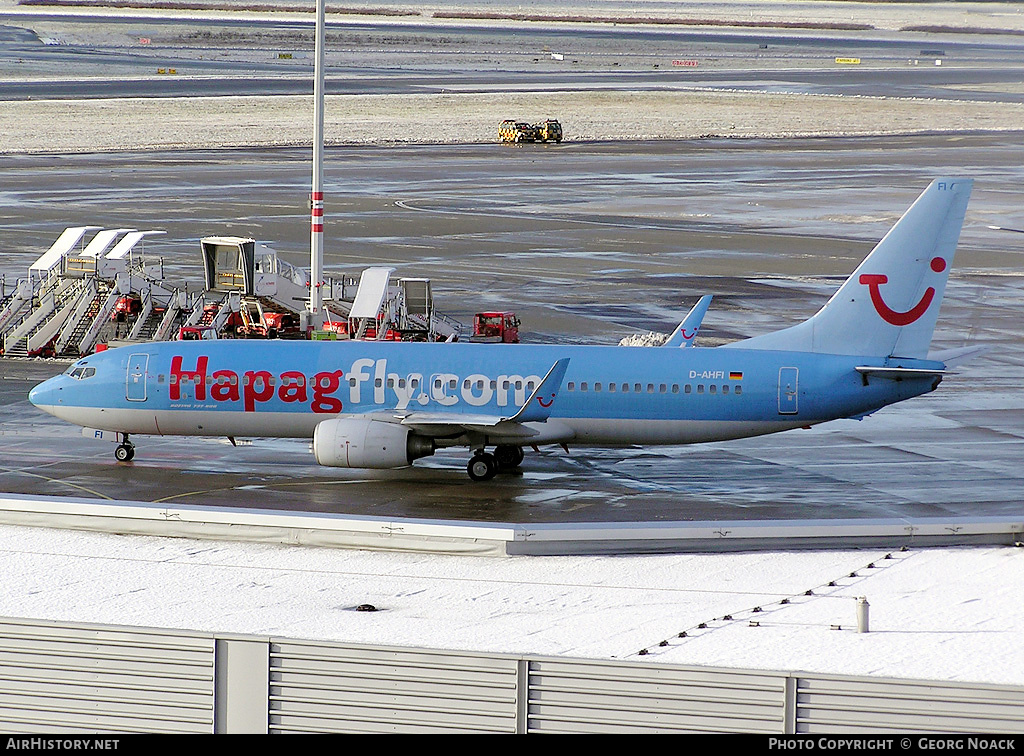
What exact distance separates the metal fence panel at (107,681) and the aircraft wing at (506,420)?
2235 centimetres

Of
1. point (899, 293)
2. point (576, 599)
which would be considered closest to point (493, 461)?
point (899, 293)

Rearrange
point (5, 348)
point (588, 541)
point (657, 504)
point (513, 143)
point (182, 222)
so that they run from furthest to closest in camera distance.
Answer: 1. point (513, 143)
2. point (182, 222)
3. point (5, 348)
4. point (657, 504)
5. point (588, 541)

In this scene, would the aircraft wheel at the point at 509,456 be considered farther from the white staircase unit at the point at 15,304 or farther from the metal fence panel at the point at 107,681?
the white staircase unit at the point at 15,304

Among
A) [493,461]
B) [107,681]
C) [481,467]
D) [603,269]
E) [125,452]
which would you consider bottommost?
[125,452]

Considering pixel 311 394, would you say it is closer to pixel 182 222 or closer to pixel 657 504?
pixel 657 504

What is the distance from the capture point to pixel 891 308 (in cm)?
4241

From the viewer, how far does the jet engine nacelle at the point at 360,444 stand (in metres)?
41.6

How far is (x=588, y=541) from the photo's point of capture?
27688mm

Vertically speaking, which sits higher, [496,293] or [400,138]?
[400,138]

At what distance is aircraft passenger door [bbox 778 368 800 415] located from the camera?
4247 cm

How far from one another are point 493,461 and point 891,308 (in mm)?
12039

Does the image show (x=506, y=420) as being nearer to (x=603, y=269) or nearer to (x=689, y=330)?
(x=689, y=330)

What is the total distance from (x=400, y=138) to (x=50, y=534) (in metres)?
121

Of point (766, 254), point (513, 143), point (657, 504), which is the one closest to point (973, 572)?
point (657, 504)
